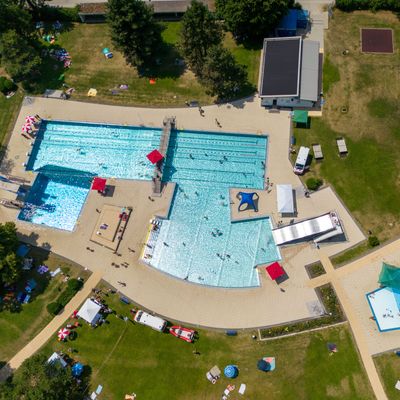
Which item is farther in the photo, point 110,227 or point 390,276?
point 110,227

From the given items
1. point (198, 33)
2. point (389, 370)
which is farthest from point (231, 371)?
point (198, 33)

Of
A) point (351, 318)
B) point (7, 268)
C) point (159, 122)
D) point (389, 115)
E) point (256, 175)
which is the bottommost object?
point (7, 268)

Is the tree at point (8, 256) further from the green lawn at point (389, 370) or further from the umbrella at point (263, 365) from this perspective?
the green lawn at point (389, 370)

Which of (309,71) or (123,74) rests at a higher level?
(309,71)

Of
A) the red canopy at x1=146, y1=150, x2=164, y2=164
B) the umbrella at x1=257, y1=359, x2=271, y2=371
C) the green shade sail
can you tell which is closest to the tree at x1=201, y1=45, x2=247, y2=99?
the red canopy at x1=146, y1=150, x2=164, y2=164

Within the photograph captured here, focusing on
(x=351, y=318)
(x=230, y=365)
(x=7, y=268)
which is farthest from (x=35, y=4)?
(x=351, y=318)

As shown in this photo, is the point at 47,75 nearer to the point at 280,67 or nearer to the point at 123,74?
the point at 123,74

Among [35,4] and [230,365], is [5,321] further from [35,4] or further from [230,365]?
[35,4]
